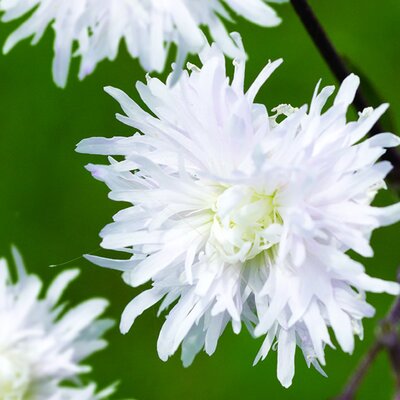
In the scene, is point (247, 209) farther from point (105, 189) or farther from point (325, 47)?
point (105, 189)

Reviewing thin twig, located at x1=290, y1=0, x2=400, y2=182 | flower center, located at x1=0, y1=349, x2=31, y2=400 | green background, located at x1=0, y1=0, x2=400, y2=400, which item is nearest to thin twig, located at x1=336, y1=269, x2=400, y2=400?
thin twig, located at x1=290, y1=0, x2=400, y2=182

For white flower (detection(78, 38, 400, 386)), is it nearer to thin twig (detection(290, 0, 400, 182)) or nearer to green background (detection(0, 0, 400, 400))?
thin twig (detection(290, 0, 400, 182))

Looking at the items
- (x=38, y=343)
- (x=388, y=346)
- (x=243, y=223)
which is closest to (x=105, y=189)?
(x=38, y=343)

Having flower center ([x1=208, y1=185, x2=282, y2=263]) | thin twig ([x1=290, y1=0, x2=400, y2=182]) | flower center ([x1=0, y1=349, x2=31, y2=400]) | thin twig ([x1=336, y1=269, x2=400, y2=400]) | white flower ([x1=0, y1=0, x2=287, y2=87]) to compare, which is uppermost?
white flower ([x1=0, y1=0, x2=287, y2=87])

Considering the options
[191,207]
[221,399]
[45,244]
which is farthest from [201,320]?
[45,244]

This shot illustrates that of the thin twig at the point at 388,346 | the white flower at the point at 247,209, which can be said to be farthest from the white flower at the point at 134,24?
the thin twig at the point at 388,346
